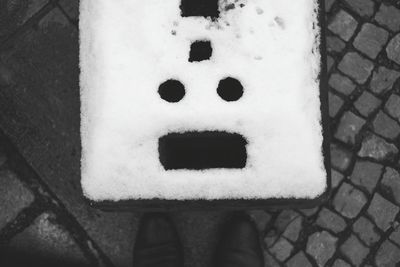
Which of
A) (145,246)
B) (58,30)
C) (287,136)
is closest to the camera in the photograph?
(287,136)

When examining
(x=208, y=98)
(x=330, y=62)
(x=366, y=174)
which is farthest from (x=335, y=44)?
(x=208, y=98)

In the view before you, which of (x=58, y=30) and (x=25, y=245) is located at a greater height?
(x=58, y=30)

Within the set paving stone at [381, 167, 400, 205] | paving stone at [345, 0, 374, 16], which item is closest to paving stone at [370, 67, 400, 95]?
paving stone at [345, 0, 374, 16]

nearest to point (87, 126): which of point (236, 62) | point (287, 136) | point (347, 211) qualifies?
point (236, 62)

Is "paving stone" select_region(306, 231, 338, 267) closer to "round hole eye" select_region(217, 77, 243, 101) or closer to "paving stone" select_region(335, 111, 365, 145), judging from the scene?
"paving stone" select_region(335, 111, 365, 145)

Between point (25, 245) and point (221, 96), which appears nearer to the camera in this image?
point (221, 96)

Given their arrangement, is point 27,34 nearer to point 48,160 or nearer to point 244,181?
point 48,160
